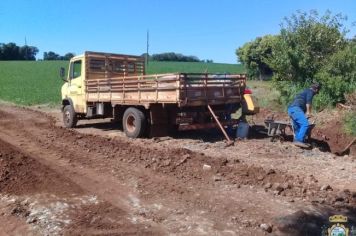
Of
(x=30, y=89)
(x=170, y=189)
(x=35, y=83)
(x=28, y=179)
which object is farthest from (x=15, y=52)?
(x=170, y=189)

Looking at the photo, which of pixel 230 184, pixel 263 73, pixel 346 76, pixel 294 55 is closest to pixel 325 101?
pixel 346 76

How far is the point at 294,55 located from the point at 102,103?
8.09m

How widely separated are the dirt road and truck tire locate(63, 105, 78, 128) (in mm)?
3746

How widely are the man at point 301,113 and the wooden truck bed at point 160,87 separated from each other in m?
1.77

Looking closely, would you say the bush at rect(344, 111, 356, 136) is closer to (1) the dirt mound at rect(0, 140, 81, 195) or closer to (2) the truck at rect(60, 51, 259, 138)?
(2) the truck at rect(60, 51, 259, 138)

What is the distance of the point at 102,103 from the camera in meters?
13.4

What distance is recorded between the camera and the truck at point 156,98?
11.0 meters

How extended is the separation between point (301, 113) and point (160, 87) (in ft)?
11.2

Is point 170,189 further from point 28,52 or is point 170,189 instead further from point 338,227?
point 28,52

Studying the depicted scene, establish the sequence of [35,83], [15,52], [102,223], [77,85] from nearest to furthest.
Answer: [102,223], [77,85], [35,83], [15,52]

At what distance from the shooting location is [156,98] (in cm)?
1123

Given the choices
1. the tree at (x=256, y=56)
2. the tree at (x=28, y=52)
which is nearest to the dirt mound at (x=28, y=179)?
the tree at (x=256, y=56)

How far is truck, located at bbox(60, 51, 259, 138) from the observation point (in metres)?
11.0

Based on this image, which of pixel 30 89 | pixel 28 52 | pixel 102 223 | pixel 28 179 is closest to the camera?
pixel 102 223
